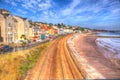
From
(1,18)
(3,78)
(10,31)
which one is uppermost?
(1,18)

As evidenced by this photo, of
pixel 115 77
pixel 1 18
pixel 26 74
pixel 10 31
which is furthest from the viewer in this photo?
pixel 10 31

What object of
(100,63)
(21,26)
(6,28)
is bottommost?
(100,63)

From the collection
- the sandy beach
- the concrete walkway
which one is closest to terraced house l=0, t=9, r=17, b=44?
the sandy beach

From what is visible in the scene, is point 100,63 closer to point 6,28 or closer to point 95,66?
point 95,66

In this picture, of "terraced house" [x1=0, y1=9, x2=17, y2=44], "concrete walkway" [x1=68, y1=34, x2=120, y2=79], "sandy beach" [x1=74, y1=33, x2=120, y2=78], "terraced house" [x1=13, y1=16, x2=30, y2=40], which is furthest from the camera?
"terraced house" [x1=13, y1=16, x2=30, y2=40]

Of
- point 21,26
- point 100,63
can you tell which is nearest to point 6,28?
point 21,26

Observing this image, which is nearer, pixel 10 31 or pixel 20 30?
pixel 10 31

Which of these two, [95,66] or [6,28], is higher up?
[6,28]

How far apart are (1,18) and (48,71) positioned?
28619mm

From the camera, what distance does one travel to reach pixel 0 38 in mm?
39781

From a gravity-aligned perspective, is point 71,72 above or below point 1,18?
below

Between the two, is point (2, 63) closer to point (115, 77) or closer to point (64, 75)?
point (64, 75)

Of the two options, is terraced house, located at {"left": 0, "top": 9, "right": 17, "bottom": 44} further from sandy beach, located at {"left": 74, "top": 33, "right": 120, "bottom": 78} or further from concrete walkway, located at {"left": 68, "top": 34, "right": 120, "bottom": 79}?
concrete walkway, located at {"left": 68, "top": 34, "right": 120, "bottom": 79}

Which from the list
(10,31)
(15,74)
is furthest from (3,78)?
(10,31)
